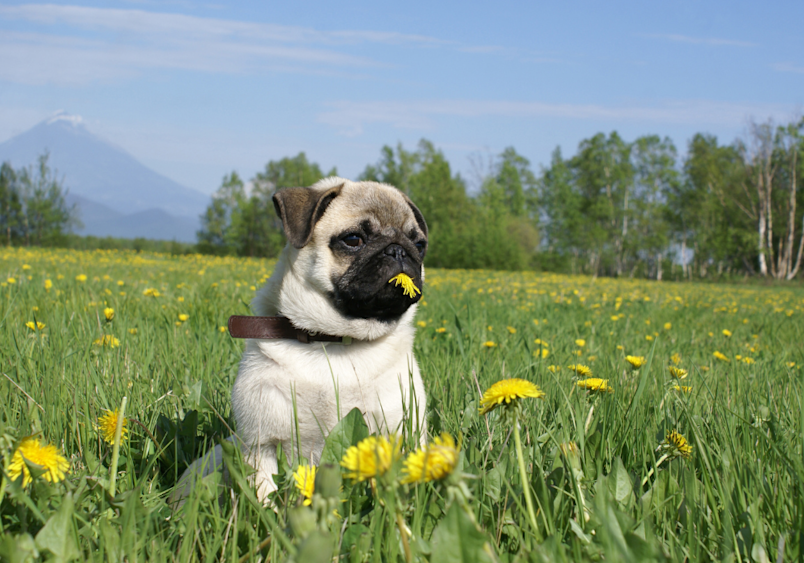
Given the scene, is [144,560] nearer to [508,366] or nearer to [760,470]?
[760,470]

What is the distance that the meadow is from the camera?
1347 millimetres

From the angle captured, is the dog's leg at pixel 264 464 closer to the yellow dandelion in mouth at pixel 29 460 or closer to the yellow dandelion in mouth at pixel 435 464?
the yellow dandelion in mouth at pixel 29 460

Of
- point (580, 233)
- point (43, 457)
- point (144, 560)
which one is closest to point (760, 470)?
point (144, 560)

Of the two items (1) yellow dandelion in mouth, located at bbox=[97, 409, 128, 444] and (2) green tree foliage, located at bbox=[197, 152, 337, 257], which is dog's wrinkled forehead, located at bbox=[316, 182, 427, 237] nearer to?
(1) yellow dandelion in mouth, located at bbox=[97, 409, 128, 444]

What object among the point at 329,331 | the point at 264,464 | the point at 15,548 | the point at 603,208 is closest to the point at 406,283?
the point at 329,331

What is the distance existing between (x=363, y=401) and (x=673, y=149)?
204ft

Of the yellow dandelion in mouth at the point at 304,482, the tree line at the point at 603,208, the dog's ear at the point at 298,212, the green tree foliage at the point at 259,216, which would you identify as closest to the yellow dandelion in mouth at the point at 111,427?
the yellow dandelion in mouth at the point at 304,482

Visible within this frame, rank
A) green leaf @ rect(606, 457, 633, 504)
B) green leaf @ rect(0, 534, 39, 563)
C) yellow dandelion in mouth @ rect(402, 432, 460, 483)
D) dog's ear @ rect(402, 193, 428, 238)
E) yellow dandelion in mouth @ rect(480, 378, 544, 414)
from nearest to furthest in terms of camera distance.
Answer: yellow dandelion in mouth @ rect(402, 432, 460, 483) < green leaf @ rect(0, 534, 39, 563) < yellow dandelion in mouth @ rect(480, 378, 544, 414) < green leaf @ rect(606, 457, 633, 504) < dog's ear @ rect(402, 193, 428, 238)

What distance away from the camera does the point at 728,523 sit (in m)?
1.50

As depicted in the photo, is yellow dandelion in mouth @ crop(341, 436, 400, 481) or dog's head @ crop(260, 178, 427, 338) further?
dog's head @ crop(260, 178, 427, 338)

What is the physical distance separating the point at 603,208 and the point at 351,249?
56.1 metres

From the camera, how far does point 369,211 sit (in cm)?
304

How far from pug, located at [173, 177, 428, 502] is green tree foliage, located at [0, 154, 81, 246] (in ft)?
197

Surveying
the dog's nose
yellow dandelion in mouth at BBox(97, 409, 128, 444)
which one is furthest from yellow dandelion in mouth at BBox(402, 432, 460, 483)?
the dog's nose
